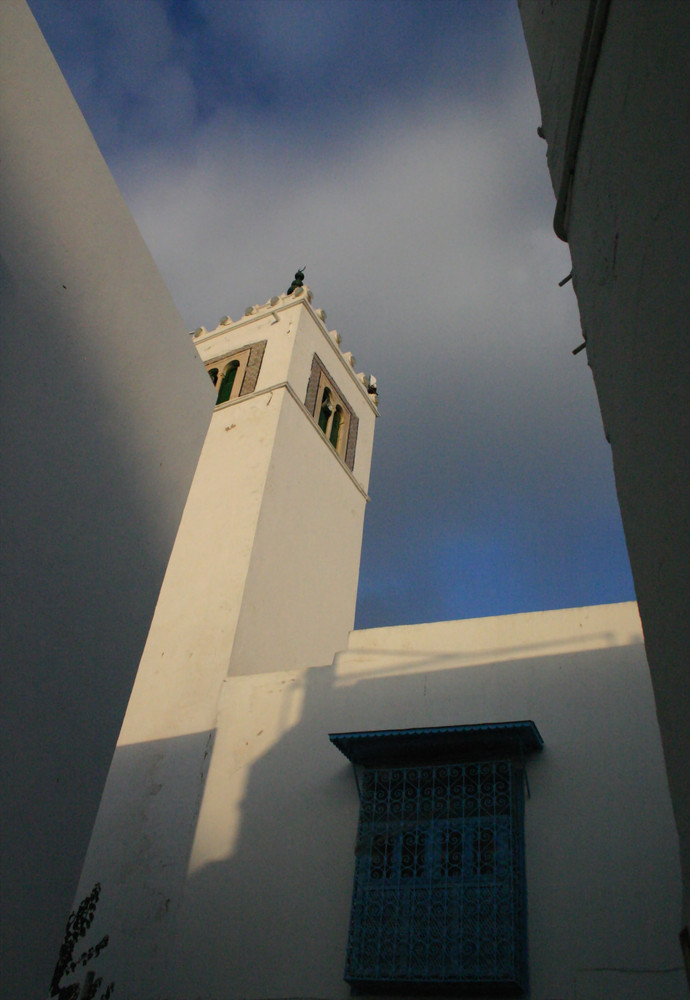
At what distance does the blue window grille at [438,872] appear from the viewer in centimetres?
585

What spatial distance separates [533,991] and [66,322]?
508 centimetres

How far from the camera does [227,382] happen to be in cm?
1395

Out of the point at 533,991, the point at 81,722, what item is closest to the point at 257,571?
the point at 533,991

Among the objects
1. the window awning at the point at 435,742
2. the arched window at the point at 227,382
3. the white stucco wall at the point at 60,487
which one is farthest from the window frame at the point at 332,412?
the white stucco wall at the point at 60,487

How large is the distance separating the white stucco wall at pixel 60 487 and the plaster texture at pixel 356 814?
3.35 meters

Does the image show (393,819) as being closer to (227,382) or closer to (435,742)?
(435,742)

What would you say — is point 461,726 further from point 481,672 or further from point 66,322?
point 66,322

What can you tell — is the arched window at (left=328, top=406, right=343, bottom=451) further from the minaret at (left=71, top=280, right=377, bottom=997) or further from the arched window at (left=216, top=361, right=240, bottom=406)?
the arched window at (left=216, top=361, right=240, bottom=406)

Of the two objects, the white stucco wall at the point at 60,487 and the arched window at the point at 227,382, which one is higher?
the arched window at the point at 227,382

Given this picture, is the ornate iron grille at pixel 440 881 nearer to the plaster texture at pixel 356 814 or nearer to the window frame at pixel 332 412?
the plaster texture at pixel 356 814

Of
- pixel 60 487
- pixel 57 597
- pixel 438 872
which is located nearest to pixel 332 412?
pixel 438 872

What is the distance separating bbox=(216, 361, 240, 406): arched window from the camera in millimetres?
13466

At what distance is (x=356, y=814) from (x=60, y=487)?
4.26 meters

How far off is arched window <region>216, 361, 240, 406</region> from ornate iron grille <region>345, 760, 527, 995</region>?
25.6 feet
